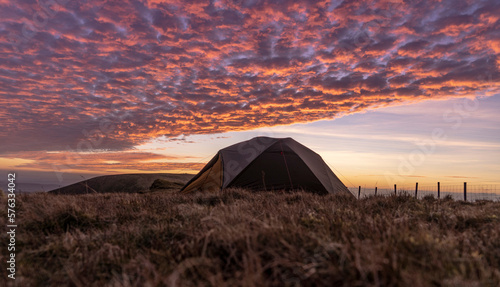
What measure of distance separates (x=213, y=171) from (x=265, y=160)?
2470 millimetres

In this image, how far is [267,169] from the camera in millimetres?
11938

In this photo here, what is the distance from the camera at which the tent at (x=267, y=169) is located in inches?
461

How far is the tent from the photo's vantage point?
11.7 metres

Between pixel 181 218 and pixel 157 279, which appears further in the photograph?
pixel 181 218

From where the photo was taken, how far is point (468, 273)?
2113 mm

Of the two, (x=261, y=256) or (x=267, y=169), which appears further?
(x=267, y=169)

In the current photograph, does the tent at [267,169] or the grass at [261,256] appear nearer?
the grass at [261,256]

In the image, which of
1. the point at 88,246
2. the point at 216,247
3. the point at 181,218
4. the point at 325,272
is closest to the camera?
the point at 325,272

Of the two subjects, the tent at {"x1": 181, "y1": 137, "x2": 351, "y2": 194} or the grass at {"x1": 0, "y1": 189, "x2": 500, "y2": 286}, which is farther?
the tent at {"x1": 181, "y1": 137, "x2": 351, "y2": 194}

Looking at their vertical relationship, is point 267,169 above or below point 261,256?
above

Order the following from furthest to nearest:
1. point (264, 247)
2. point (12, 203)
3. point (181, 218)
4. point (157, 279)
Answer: point (12, 203), point (181, 218), point (264, 247), point (157, 279)

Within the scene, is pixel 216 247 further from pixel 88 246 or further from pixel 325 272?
pixel 88 246

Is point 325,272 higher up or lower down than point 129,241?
higher up

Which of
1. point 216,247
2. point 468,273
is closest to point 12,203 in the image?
point 216,247
